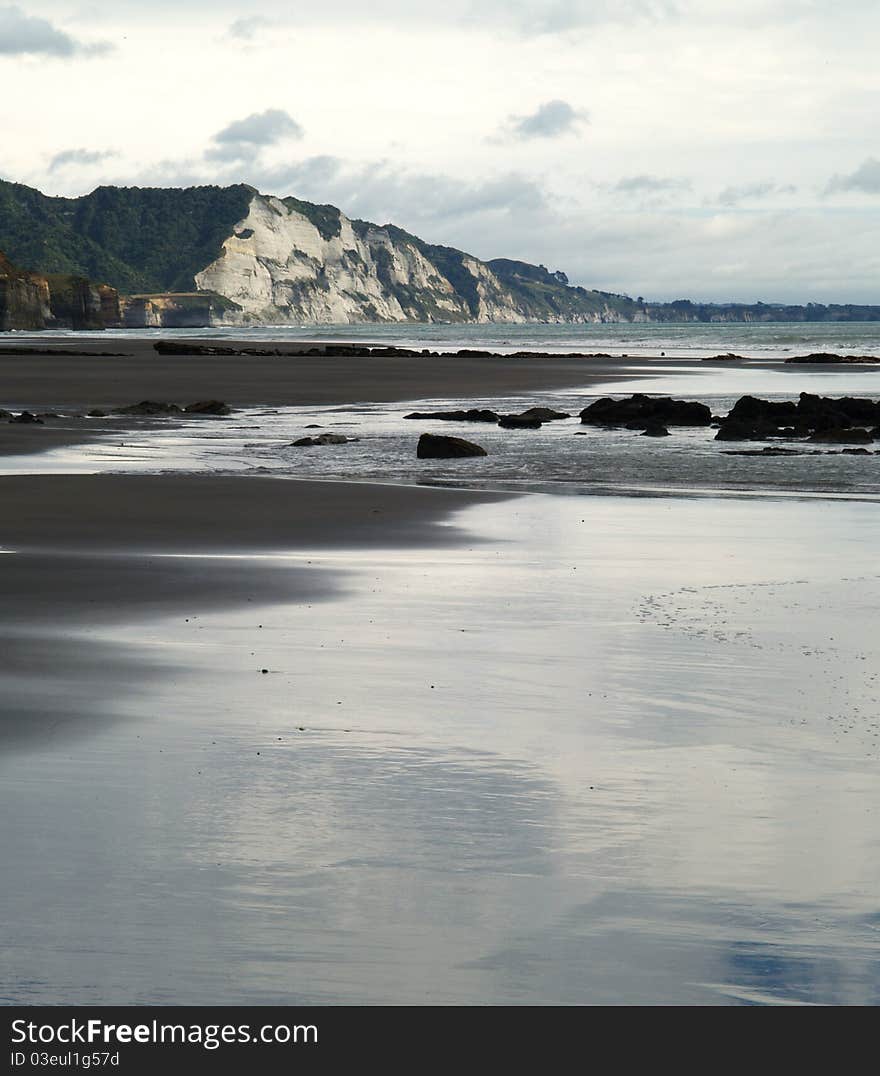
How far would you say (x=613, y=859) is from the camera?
558cm

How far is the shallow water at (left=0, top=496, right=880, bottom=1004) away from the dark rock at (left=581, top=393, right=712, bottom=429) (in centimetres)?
2194

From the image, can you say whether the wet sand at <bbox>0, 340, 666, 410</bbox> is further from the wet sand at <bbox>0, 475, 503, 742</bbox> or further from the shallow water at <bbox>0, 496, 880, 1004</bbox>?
the shallow water at <bbox>0, 496, 880, 1004</bbox>

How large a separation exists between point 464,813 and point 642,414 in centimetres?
2757

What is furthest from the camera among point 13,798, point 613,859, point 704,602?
point 704,602

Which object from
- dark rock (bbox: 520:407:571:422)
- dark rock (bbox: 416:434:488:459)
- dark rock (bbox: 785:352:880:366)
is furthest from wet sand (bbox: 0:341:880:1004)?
dark rock (bbox: 785:352:880:366)

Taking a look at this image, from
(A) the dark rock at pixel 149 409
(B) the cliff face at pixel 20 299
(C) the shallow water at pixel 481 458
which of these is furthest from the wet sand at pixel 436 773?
(B) the cliff face at pixel 20 299

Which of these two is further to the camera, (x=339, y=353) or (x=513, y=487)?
(x=339, y=353)

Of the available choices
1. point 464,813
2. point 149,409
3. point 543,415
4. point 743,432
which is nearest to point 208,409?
point 149,409

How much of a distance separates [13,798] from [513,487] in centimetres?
1436

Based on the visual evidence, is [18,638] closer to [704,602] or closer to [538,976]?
[704,602]

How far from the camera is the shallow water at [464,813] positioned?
183 inches

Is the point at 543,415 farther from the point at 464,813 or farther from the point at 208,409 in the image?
the point at 464,813

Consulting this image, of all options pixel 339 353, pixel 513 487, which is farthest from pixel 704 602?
pixel 339 353

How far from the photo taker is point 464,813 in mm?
6117
